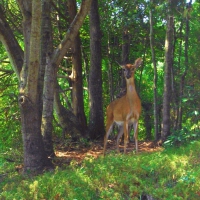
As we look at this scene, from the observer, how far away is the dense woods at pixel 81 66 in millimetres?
7711

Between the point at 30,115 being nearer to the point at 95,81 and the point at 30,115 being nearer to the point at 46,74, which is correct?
the point at 46,74

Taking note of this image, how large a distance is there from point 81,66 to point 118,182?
649 cm

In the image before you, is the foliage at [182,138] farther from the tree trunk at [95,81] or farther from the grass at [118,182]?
the tree trunk at [95,81]

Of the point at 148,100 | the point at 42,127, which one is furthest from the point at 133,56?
the point at 42,127

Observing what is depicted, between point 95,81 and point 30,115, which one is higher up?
point 95,81

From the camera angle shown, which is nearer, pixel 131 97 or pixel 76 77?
pixel 131 97

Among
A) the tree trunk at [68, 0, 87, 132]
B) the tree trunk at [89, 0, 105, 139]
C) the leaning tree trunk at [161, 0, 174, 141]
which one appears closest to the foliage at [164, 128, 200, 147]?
the leaning tree trunk at [161, 0, 174, 141]

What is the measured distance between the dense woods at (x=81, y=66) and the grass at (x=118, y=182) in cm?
110

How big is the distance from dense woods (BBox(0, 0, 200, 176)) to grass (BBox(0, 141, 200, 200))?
1105 mm

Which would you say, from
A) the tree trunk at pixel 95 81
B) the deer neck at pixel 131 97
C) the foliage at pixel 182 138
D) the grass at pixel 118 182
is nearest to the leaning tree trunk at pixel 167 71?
the foliage at pixel 182 138

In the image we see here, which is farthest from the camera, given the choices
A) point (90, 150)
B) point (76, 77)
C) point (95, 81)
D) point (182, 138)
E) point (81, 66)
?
point (81, 66)

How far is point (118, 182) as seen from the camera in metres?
6.46

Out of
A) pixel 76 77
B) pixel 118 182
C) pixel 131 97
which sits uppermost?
pixel 76 77

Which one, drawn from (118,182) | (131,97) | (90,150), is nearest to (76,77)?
(90,150)
